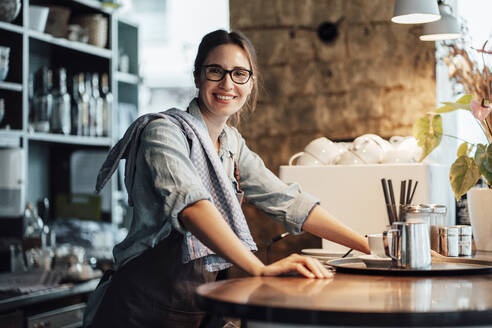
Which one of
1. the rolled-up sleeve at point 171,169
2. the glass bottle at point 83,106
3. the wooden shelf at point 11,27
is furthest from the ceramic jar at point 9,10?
the rolled-up sleeve at point 171,169

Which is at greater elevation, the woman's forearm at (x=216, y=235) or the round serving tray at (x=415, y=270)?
the woman's forearm at (x=216, y=235)

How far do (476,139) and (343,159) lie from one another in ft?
2.24

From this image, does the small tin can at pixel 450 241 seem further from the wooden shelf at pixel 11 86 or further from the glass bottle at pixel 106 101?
the glass bottle at pixel 106 101

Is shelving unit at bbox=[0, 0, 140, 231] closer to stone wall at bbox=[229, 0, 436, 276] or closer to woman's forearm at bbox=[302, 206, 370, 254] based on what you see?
stone wall at bbox=[229, 0, 436, 276]

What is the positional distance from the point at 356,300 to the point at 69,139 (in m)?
3.12

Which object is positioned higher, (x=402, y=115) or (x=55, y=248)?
(x=402, y=115)

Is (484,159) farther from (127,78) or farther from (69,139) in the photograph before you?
(127,78)

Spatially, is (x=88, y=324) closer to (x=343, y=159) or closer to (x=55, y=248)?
(x=343, y=159)

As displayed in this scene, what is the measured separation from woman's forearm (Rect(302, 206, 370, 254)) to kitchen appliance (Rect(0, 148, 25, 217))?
199 cm

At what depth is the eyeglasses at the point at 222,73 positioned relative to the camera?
6.61 ft

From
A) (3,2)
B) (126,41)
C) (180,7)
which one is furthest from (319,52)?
(180,7)

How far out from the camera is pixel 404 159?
272cm

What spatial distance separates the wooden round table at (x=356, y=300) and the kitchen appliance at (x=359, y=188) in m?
1.22

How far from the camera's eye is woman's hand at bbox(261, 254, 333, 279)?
1.49 metres
